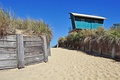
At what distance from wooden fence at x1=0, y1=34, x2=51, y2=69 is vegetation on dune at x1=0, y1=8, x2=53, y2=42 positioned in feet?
1.28

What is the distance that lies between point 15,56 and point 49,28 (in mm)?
3772

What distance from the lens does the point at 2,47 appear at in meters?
6.27

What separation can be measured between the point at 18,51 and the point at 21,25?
2277 mm

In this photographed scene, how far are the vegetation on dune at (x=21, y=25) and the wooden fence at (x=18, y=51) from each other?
391 mm

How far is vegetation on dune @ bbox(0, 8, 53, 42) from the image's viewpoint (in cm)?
659

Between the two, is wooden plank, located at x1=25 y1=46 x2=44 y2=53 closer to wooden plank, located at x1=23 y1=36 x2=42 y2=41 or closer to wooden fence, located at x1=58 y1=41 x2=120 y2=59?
wooden plank, located at x1=23 y1=36 x2=42 y2=41

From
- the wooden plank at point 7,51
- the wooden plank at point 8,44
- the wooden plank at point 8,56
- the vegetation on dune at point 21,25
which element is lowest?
the wooden plank at point 8,56

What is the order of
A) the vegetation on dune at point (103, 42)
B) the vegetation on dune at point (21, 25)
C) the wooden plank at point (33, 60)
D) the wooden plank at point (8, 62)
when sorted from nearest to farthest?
the wooden plank at point (8, 62), the vegetation on dune at point (21, 25), the wooden plank at point (33, 60), the vegetation on dune at point (103, 42)

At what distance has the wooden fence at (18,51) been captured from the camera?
6297 millimetres

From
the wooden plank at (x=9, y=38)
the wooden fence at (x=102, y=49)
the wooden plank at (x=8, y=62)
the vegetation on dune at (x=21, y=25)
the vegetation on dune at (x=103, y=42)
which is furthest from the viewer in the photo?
the vegetation on dune at (x=103, y=42)

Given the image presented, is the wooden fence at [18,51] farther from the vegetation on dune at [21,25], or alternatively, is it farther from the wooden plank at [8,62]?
the vegetation on dune at [21,25]

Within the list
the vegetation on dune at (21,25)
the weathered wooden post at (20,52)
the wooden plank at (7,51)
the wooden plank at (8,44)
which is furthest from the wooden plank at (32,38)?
the wooden plank at (7,51)

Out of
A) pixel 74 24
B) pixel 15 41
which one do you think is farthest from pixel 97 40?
pixel 74 24

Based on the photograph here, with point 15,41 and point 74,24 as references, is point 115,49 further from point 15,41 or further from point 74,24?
point 74,24
